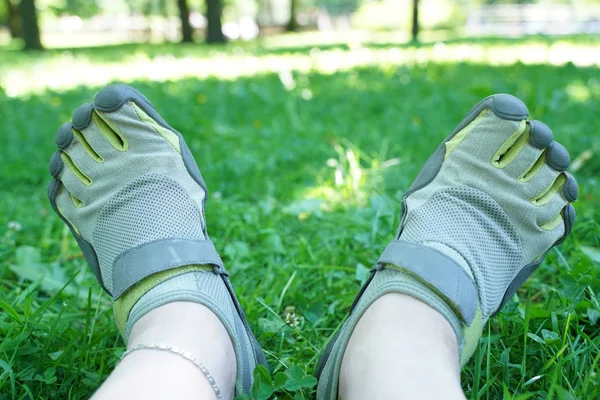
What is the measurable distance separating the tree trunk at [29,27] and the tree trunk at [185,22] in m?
3.52

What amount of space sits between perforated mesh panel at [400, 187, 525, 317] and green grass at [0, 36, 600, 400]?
95 mm

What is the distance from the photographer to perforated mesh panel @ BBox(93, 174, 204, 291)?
1336 mm

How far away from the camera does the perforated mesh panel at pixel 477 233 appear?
126 centimetres

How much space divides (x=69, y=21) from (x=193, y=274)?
183ft

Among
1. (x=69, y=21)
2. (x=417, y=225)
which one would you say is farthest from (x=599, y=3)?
(x=417, y=225)

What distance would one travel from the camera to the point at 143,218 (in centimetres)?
138

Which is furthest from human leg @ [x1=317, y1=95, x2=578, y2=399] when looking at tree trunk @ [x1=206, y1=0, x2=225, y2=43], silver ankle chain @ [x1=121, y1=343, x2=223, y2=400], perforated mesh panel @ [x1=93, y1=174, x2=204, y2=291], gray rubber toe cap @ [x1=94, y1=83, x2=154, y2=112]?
tree trunk @ [x1=206, y1=0, x2=225, y2=43]

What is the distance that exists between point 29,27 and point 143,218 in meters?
12.8

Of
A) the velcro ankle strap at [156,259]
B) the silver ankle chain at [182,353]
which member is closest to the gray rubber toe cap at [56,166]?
the velcro ankle strap at [156,259]

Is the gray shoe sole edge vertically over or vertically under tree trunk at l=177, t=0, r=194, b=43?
over

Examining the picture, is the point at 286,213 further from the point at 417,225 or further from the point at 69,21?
the point at 69,21

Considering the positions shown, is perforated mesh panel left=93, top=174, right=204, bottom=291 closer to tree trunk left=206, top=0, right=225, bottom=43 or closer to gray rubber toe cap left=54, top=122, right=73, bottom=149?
gray rubber toe cap left=54, top=122, right=73, bottom=149

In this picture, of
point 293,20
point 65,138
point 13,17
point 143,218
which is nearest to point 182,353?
point 143,218

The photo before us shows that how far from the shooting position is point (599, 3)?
131 ft
